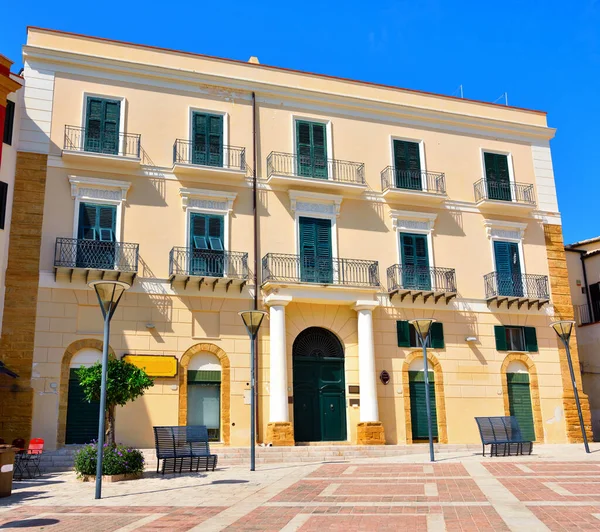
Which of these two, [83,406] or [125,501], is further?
[83,406]

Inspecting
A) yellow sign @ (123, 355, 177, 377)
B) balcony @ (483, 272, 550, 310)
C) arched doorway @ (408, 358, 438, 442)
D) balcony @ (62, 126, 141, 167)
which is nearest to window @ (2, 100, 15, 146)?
balcony @ (62, 126, 141, 167)

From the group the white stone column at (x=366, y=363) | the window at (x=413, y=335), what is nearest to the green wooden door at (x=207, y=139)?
the white stone column at (x=366, y=363)

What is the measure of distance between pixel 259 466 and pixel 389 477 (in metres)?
4.35

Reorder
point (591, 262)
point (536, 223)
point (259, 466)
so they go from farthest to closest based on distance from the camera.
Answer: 1. point (591, 262)
2. point (536, 223)
3. point (259, 466)

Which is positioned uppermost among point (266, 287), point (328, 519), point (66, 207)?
point (66, 207)

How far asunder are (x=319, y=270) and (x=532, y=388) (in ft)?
29.9

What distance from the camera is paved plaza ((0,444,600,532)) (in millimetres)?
8797

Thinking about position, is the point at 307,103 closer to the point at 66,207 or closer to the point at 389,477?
the point at 66,207

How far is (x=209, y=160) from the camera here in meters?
22.7

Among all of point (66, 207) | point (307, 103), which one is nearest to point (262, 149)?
point (307, 103)

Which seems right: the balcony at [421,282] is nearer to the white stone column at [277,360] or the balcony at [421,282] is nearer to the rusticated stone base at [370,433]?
the white stone column at [277,360]

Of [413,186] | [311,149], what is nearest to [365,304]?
[413,186]

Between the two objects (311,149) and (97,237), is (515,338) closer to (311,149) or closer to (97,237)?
(311,149)

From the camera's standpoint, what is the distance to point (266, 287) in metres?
21.8
